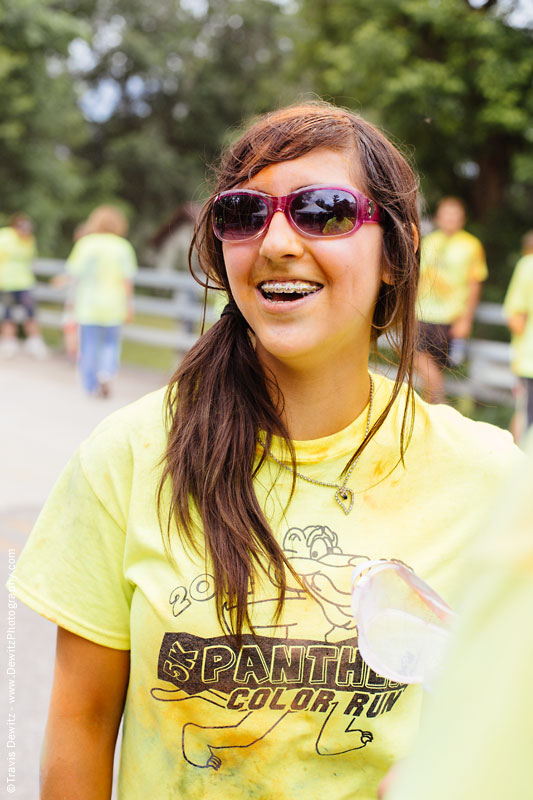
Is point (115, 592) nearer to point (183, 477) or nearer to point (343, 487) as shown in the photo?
point (183, 477)

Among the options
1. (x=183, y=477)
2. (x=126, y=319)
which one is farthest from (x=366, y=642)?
(x=126, y=319)

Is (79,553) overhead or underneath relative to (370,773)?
overhead

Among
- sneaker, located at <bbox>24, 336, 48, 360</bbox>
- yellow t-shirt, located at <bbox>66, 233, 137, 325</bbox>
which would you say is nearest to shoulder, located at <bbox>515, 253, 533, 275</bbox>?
yellow t-shirt, located at <bbox>66, 233, 137, 325</bbox>

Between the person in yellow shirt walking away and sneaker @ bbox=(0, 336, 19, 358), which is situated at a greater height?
the person in yellow shirt walking away

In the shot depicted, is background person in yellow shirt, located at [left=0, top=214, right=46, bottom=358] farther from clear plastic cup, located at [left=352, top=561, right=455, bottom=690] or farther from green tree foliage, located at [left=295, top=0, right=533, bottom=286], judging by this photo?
clear plastic cup, located at [left=352, top=561, right=455, bottom=690]

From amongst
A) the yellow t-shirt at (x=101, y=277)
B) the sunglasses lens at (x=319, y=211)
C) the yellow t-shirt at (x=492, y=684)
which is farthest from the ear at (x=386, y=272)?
the yellow t-shirt at (x=101, y=277)

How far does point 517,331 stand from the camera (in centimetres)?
686

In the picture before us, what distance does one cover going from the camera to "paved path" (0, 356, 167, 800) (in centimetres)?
335

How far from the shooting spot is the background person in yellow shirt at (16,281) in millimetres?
12000

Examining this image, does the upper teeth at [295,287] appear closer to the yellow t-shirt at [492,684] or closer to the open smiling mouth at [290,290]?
the open smiling mouth at [290,290]

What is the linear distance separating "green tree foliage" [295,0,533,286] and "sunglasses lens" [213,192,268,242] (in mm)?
12723

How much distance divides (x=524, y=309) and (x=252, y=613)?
579 centimetres

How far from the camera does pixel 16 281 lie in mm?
12570

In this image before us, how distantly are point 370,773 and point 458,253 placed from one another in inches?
279
